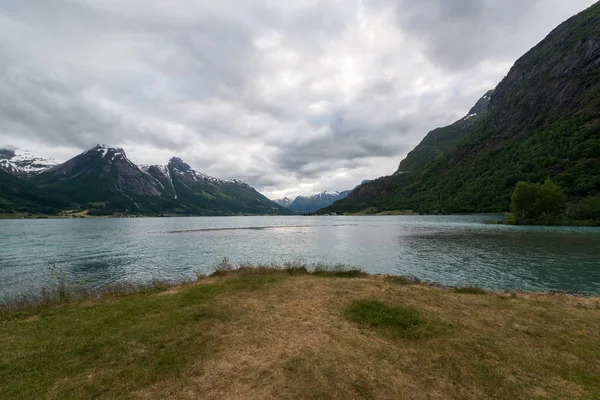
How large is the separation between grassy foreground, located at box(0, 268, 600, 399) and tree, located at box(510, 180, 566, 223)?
100059 millimetres

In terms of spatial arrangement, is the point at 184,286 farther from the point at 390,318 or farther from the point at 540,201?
the point at 540,201

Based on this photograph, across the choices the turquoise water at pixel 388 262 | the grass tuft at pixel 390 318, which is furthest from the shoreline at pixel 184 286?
the grass tuft at pixel 390 318

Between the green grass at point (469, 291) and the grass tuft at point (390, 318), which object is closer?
the grass tuft at point (390, 318)

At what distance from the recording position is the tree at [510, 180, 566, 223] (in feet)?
319

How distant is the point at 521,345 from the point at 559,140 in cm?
23555

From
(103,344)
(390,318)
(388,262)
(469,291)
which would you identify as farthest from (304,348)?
(388,262)

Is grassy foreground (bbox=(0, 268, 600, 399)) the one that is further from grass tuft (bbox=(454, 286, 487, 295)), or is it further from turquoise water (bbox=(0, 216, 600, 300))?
turquoise water (bbox=(0, 216, 600, 300))

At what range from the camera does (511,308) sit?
18000 mm

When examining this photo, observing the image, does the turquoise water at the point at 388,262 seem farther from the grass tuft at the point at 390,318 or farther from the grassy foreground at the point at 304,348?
the grass tuft at the point at 390,318

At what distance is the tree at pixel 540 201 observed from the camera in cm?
9731

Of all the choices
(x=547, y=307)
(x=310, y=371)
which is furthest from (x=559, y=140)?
(x=310, y=371)

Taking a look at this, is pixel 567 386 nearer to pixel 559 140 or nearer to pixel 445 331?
pixel 445 331

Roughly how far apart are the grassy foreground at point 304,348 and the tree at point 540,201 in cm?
10006

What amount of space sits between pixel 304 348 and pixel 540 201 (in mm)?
119719
